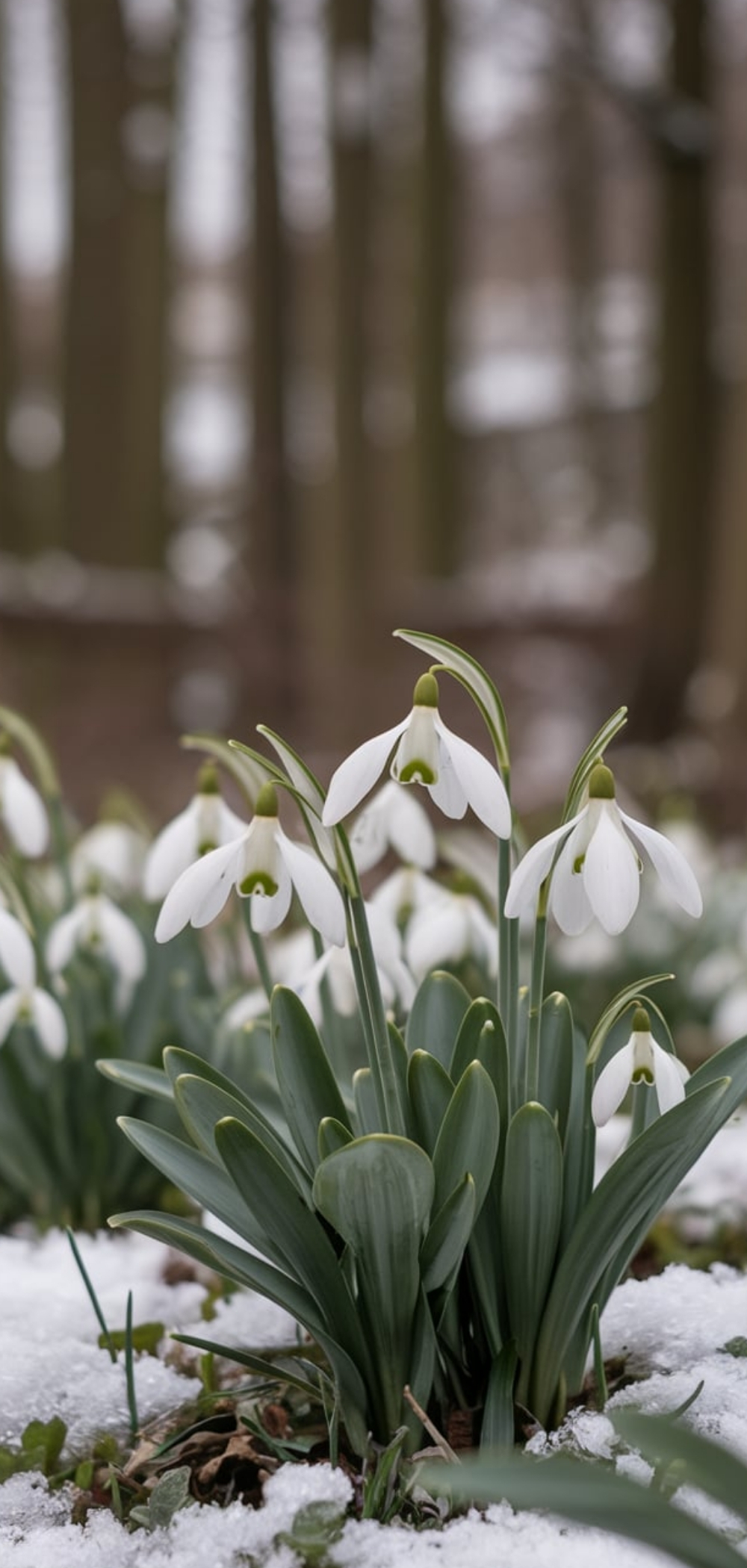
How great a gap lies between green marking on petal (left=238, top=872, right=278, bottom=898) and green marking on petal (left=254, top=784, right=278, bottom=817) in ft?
0.15

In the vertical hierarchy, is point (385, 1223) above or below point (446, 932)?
below

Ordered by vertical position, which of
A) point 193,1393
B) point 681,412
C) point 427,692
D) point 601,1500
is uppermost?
point 681,412

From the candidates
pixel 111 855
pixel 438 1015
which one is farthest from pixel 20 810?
pixel 438 1015

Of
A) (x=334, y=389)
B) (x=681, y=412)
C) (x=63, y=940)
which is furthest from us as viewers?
(x=334, y=389)

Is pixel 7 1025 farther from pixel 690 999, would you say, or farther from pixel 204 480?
pixel 204 480

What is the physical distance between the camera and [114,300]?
612 centimetres

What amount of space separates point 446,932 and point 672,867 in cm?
58

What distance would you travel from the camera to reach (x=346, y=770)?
43.1 inches

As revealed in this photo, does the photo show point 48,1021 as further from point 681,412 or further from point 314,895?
point 681,412

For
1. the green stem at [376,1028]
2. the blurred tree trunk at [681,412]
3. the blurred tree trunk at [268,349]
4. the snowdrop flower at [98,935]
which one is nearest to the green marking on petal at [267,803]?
the green stem at [376,1028]

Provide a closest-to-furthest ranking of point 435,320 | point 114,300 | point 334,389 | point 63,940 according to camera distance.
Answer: point 63,940 → point 114,300 → point 435,320 → point 334,389

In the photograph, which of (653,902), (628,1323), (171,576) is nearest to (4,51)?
(171,576)

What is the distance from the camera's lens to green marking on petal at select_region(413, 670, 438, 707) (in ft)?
3.60

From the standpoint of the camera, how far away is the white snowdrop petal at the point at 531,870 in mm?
1091
